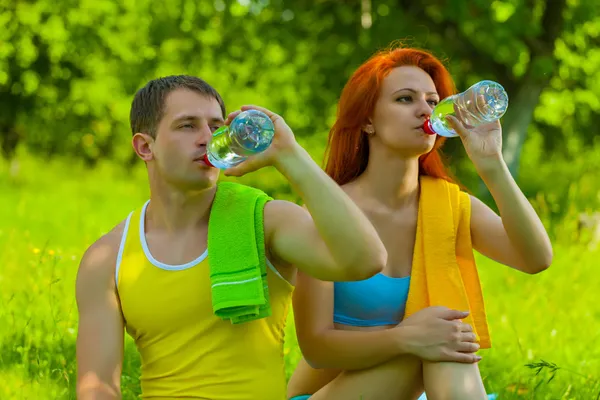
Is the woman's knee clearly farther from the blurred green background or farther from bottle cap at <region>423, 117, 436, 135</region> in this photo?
the blurred green background

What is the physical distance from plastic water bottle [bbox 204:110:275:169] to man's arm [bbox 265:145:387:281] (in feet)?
0.28

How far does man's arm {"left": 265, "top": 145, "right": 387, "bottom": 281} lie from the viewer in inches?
107

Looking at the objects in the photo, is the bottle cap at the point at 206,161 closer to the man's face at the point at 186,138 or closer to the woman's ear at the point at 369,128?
the man's face at the point at 186,138

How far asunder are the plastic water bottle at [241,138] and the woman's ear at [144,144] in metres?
0.29

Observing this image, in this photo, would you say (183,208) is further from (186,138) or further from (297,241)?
(297,241)

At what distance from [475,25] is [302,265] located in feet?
28.0

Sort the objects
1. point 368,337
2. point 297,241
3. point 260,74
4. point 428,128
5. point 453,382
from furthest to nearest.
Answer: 1. point 260,74
2. point 428,128
3. point 368,337
4. point 453,382
5. point 297,241

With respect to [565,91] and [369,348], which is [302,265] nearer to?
[369,348]

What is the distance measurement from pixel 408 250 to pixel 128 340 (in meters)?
1.92

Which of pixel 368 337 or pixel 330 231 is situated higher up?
pixel 330 231

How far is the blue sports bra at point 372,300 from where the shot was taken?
3.51 meters

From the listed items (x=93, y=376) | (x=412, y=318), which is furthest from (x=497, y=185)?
(x=93, y=376)

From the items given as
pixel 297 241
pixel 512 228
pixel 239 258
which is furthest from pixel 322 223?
pixel 512 228

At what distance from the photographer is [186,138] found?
2992mm
